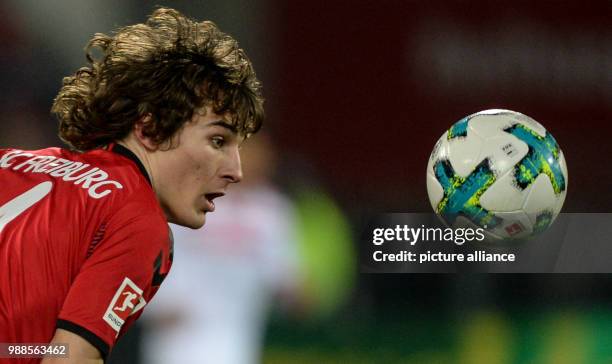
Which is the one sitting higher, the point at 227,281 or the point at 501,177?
the point at 501,177

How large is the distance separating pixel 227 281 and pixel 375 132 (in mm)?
1059

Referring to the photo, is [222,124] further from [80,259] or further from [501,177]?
[501,177]

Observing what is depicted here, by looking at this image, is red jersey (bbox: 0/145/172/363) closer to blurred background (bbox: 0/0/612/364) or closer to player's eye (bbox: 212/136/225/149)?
player's eye (bbox: 212/136/225/149)

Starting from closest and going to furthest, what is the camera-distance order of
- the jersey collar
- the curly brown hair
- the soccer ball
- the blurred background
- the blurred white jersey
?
the jersey collar, the curly brown hair, the soccer ball, the blurred white jersey, the blurred background

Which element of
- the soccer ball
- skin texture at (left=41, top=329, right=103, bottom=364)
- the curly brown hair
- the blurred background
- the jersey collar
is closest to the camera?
skin texture at (left=41, top=329, right=103, bottom=364)

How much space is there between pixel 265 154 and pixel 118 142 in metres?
2.64

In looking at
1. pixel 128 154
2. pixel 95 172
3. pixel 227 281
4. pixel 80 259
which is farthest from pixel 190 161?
pixel 227 281

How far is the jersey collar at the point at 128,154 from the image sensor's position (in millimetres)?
1456

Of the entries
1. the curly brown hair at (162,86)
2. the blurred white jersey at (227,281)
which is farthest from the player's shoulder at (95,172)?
the blurred white jersey at (227,281)

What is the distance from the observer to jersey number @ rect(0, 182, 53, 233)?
1313mm

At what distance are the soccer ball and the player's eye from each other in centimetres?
152

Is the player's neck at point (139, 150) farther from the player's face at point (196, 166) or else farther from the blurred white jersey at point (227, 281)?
the blurred white jersey at point (227, 281)

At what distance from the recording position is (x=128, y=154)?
149 centimetres

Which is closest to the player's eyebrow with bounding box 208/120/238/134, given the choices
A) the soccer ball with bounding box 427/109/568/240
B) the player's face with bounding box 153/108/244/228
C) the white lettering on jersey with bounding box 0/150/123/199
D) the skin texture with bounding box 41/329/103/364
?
the player's face with bounding box 153/108/244/228
